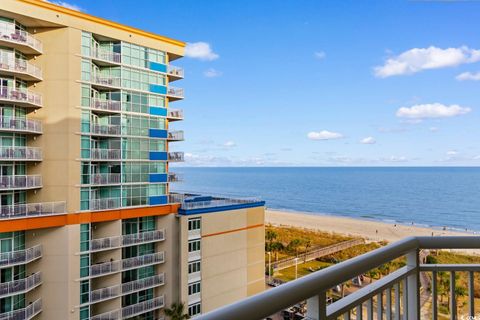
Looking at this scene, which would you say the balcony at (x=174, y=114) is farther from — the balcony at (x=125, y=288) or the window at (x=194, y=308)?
the window at (x=194, y=308)

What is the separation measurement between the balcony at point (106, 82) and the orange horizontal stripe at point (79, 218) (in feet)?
11.8

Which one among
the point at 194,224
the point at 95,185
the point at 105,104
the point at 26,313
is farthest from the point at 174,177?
the point at 26,313

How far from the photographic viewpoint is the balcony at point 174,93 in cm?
1201

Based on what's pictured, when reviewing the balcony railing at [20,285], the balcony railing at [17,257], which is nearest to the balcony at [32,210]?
the balcony railing at [17,257]

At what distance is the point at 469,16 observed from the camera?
962 cm

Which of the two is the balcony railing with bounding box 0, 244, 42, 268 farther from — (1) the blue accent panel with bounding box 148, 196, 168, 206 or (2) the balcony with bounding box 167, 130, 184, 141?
(2) the balcony with bounding box 167, 130, 184, 141

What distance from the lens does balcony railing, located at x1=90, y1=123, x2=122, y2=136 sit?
10305 millimetres

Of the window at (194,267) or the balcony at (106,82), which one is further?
the window at (194,267)

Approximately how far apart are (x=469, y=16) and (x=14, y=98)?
11985 mm

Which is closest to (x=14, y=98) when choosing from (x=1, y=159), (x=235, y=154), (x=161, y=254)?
(x=1, y=159)

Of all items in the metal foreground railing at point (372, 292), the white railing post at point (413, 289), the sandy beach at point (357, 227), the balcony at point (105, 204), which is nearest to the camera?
the metal foreground railing at point (372, 292)

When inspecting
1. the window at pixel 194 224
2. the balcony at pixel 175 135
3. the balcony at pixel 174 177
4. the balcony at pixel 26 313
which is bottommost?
the balcony at pixel 26 313

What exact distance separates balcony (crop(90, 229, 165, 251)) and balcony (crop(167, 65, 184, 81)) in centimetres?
510

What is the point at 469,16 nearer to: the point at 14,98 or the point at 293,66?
the point at 14,98
